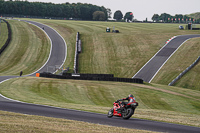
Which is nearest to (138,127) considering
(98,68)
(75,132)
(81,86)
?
(75,132)

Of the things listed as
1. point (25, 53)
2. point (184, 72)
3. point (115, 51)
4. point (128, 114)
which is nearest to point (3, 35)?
point (25, 53)

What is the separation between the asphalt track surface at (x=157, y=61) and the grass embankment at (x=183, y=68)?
1.26 meters

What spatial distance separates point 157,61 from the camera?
6700 cm

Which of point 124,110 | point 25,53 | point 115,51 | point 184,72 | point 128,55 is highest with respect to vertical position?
point 124,110

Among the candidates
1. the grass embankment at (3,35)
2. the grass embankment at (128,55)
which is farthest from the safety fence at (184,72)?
the grass embankment at (3,35)

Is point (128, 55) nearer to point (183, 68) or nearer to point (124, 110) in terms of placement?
point (183, 68)

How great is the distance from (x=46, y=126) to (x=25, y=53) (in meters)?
62.7

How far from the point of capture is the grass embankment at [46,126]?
1362 cm

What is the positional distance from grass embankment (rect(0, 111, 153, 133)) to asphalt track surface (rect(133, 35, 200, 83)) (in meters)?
41.6

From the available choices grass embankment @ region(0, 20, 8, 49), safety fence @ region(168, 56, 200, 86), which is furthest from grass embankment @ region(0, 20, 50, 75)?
safety fence @ region(168, 56, 200, 86)

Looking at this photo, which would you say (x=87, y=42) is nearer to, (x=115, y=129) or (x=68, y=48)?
(x=68, y=48)

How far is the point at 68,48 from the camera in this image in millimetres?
81188

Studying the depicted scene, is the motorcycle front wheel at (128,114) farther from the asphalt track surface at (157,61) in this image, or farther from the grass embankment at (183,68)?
the asphalt track surface at (157,61)

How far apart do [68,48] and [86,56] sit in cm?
902
